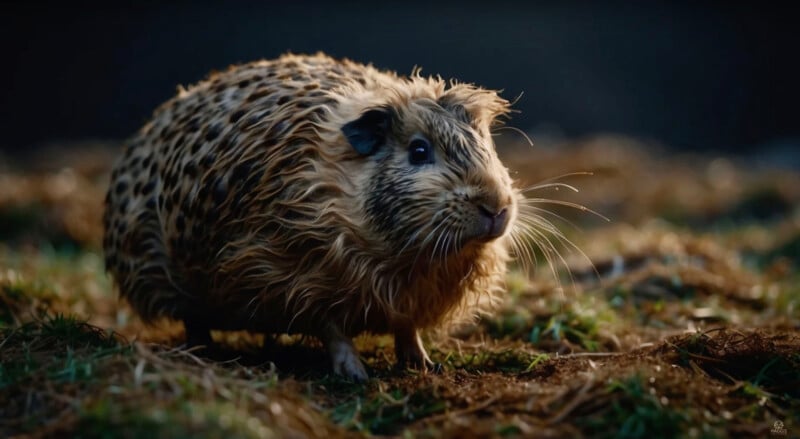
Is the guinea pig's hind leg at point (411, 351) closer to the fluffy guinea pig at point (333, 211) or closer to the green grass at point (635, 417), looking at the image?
the fluffy guinea pig at point (333, 211)

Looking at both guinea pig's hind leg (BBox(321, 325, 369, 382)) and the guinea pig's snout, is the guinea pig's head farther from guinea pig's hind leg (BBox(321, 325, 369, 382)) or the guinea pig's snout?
guinea pig's hind leg (BBox(321, 325, 369, 382))

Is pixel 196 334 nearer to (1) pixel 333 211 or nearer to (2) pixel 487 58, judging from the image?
(1) pixel 333 211

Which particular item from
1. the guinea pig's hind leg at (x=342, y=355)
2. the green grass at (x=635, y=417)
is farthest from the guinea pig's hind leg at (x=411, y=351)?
the green grass at (x=635, y=417)

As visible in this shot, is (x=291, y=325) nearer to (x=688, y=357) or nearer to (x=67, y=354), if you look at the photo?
(x=67, y=354)

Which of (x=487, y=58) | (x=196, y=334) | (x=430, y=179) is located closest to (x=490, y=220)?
(x=430, y=179)

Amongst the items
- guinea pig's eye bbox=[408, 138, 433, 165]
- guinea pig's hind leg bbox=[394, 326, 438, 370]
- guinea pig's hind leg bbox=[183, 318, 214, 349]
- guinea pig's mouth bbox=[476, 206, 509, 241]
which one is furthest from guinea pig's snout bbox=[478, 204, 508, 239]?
guinea pig's hind leg bbox=[183, 318, 214, 349]

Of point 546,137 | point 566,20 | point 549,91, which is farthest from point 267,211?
point 566,20
